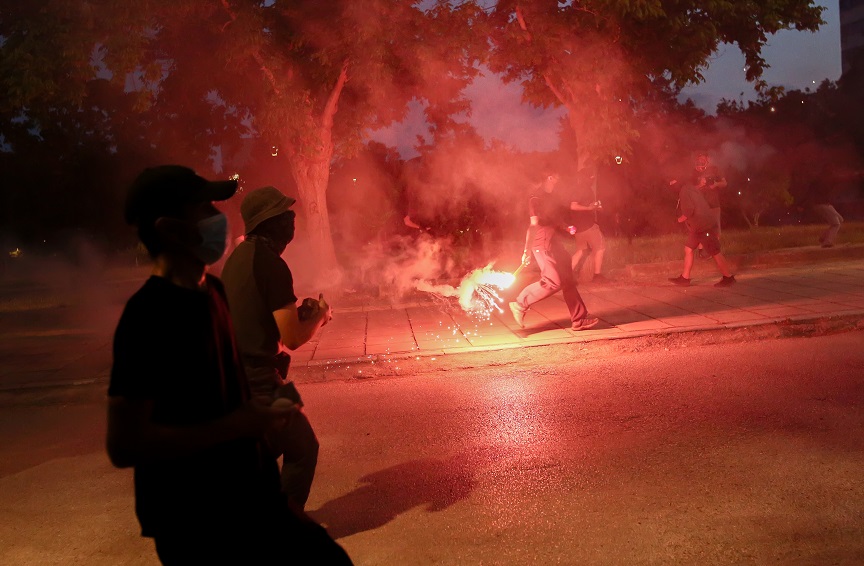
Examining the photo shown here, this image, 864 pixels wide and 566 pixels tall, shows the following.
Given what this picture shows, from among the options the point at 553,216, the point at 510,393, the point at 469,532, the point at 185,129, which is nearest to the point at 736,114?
the point at 185,129

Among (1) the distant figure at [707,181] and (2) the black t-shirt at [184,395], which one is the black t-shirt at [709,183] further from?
(2) the black t-shirt at [184,395]

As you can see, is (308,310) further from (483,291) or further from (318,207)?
(318,207)

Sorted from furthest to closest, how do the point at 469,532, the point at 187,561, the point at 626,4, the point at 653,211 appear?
the point at 653,211 < the point at 626,4 < the point at 469,532 < the point at 187,561

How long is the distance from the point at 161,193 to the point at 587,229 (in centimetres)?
1002

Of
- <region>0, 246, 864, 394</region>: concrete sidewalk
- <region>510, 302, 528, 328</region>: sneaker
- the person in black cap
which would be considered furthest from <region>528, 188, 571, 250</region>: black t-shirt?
the person in black cap

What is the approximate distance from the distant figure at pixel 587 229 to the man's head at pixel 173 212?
9.07 meters

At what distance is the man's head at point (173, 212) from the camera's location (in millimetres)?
1858

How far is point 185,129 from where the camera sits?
1661cm

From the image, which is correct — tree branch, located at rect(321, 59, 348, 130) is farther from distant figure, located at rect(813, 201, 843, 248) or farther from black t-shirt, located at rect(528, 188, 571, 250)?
distant figure, located at rect(813, 201, 843, 248)

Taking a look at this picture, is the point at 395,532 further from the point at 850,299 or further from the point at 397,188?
the point at 397,188

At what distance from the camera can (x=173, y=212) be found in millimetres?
1879

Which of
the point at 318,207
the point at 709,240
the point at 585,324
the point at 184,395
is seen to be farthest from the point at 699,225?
the point at 184,395

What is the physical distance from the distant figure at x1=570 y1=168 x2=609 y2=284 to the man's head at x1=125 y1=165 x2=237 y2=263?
9.07m

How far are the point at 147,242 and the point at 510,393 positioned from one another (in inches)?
185
